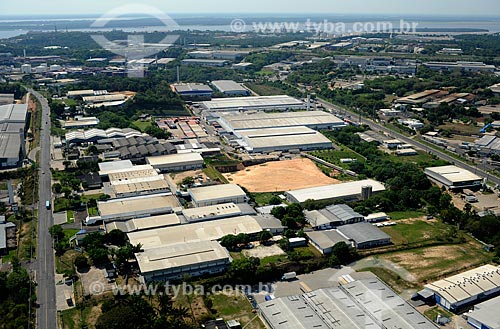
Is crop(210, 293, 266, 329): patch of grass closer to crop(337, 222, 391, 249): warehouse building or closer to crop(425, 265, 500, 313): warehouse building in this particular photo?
crop(337, 222, 391, 249): warehouse building

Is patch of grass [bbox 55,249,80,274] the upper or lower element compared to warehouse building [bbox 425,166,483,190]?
lower

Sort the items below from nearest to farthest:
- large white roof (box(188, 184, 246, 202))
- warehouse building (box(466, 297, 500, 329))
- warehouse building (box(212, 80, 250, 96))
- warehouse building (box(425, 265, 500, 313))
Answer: warehouse building (box(466, 297, 500, 329)) < warehouse building (box(425, 265, 500, 313)) < large white roof (box(188, 184, 246, 202)) < warehouse building (box(212, 80, 250, 96))

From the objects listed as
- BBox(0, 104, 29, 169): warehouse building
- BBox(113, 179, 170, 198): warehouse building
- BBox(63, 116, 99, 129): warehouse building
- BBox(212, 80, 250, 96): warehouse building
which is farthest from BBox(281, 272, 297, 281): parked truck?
BBox(212, 80, 250, 96): warehouse building

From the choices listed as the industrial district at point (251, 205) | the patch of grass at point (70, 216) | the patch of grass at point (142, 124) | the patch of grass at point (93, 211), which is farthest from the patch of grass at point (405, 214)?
the patch of grass at point (142, 124)

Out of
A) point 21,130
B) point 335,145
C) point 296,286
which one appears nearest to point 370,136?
point 335,145

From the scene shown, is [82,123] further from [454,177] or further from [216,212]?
[454,177]

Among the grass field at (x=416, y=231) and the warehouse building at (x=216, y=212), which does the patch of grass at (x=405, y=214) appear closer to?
the grass field at (x=416, y=231)

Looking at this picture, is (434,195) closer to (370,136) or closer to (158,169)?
(370,136)
